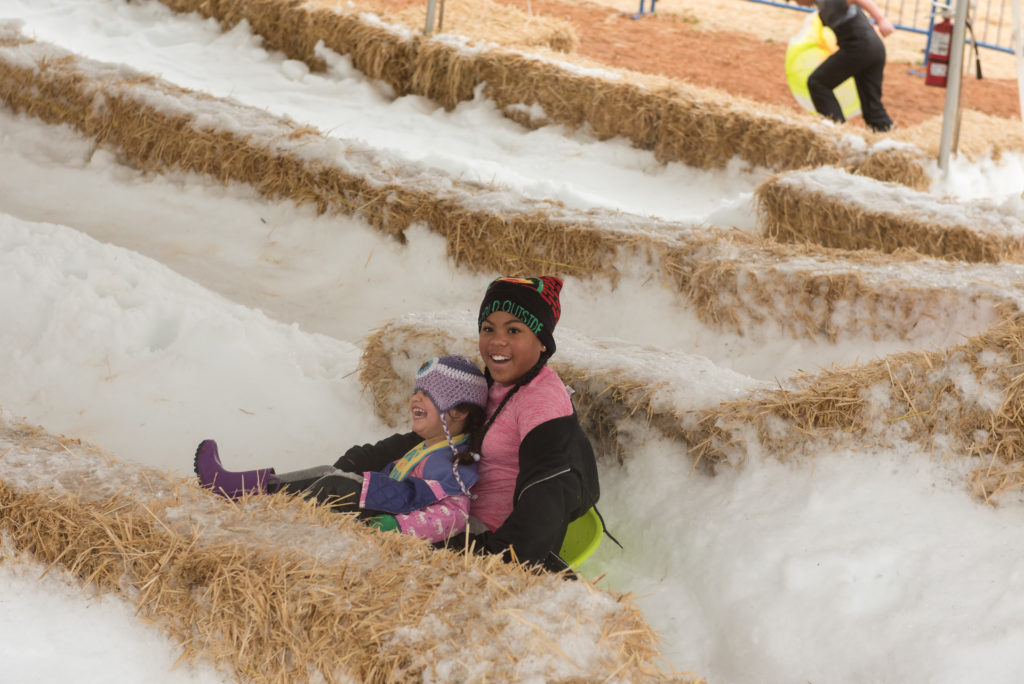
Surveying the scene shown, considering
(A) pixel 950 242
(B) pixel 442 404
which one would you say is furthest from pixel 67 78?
(A) pixel 950 242

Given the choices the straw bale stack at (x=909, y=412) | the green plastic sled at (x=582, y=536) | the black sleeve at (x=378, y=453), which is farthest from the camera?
the black sleeve at (x=378, y=453)

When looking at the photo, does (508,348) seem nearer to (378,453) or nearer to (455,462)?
(455,462)

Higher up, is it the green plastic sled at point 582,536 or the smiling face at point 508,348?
the smiling face at point 508,348

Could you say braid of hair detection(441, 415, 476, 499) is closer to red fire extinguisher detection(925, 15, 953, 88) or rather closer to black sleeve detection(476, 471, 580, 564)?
black sleeve detection(476, 471, 580, 564)

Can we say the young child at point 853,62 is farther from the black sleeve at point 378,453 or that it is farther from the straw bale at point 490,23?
the black sleeve at point 378,453

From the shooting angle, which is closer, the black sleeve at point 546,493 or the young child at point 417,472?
the black sleeve at point 546,493

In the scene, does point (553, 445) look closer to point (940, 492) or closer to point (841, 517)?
point (841, 517)

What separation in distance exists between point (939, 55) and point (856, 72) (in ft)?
4.92

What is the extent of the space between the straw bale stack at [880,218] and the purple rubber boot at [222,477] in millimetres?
2991

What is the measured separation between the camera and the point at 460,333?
3.43 metres

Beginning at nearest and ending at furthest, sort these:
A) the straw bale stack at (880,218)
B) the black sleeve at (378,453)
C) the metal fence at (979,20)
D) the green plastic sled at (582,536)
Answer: the green plastic sled at (582,536) → the black sleeve at (378,453) → the straw bale stack at (880,218) → the metal fence at (979,20)

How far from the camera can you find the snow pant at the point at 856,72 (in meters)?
7.21

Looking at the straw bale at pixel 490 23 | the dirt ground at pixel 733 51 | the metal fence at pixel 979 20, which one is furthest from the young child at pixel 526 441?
the metal fence at pixel 979 20

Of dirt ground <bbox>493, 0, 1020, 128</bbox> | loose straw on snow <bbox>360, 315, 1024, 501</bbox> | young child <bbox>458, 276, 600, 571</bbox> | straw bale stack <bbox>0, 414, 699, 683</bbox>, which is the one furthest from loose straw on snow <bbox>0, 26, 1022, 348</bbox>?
dirt ground <bbox>493, 0, 1020, 128</bbox>
